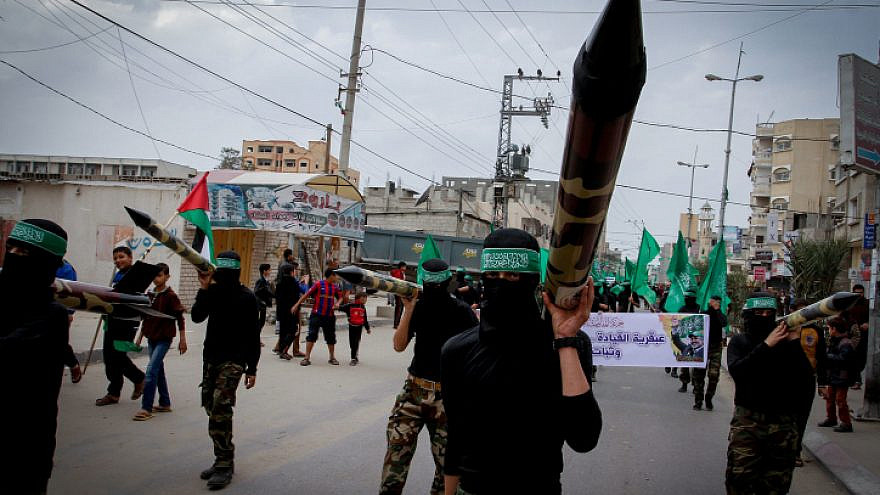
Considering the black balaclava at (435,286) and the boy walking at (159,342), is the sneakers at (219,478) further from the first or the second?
the boy walking at (159,342)

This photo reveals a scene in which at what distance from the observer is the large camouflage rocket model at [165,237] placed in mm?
3730

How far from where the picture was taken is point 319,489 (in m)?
5.21

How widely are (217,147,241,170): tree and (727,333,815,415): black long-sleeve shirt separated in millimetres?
48546

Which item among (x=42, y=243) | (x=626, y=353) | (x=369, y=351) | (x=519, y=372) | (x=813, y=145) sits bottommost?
(x=369, y=351)

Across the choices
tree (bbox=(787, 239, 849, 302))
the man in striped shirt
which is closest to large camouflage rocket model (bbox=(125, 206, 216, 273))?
the man in striped shirt

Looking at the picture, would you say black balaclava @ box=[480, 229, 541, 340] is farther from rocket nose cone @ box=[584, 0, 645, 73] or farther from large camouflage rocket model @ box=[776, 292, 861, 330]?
large camouflage rocket model @ box=[776, 292, 861, 330]

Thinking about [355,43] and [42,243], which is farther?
[355,43]

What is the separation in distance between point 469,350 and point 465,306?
2.34 m

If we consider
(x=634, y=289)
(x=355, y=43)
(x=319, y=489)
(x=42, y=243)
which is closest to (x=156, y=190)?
(x=355, y=43)

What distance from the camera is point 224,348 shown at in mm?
5402

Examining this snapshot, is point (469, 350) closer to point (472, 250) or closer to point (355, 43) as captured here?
point (355, 43)

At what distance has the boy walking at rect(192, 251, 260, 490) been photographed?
5211 millimetres

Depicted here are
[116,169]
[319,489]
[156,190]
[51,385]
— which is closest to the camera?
[51,385]

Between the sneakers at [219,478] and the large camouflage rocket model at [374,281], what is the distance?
2.26 meters
